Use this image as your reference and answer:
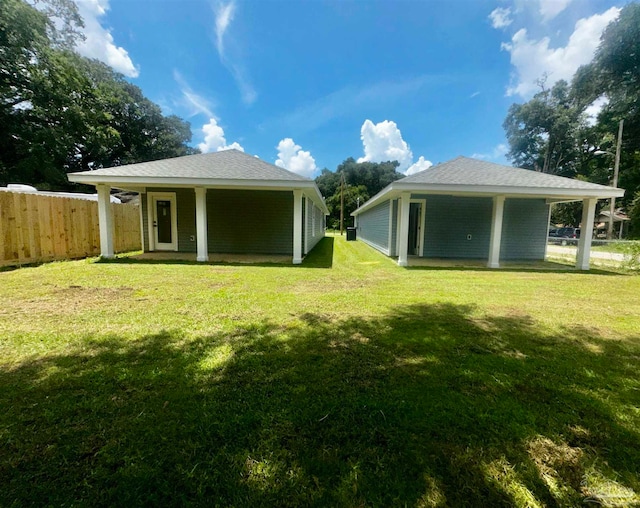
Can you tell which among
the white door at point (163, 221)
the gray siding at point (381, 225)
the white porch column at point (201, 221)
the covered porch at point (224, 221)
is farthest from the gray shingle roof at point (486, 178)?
the white door at point (163, 221)

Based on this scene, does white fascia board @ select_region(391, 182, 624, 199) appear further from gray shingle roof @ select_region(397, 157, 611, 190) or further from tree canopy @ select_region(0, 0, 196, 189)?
tree canopy @ select_region(0, 0, 196, 189)

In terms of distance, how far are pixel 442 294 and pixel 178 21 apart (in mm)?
11418

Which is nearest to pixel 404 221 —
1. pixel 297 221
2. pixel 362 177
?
pixel 297 221

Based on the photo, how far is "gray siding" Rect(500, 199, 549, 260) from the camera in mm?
10555

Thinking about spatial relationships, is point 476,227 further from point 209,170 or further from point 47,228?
point 47,228

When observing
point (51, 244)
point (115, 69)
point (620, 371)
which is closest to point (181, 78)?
point (51, 244)

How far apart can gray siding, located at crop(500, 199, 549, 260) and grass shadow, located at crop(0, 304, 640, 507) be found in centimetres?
876

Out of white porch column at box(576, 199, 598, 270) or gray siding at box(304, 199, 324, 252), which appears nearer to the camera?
white porch column at box(576, 199, 598, 270)

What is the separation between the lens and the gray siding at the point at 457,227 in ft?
34.9

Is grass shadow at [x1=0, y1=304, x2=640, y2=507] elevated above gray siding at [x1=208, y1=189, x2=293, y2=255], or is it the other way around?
gray siding at [x1=208, y1=189, x2=293, y2=255]

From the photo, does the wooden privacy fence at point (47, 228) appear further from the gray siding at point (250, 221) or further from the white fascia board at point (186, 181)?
the gray siding at point (250, 221)

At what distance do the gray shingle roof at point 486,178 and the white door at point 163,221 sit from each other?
8028mm

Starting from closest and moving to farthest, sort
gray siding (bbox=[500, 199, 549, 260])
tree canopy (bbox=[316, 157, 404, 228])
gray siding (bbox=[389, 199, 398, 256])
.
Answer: gray siding (bbox=[500, 199, 549, 260]), gray siding (bbox=[389, 199, 398, 256]), tree canopy (bbox=[316, 157, 404, 228])

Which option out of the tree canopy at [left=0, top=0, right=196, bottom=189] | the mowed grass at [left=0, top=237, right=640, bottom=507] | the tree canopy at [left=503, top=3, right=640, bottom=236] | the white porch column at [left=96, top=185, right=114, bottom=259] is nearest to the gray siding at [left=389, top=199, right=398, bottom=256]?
the mowed grass at [left=0, top=237, right=640, bottom=507]
